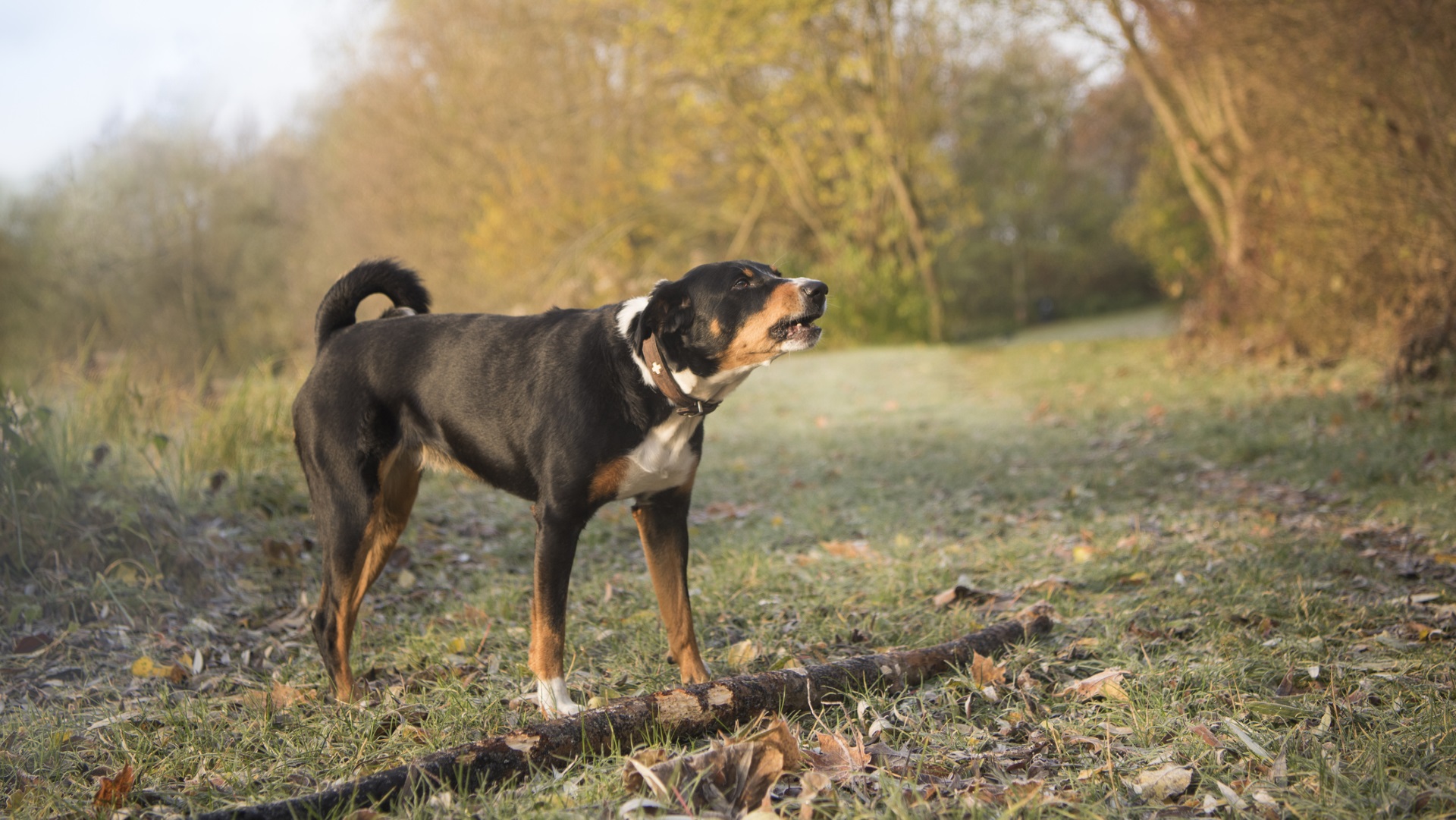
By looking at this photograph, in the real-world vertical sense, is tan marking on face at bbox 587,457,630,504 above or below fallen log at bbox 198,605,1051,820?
above

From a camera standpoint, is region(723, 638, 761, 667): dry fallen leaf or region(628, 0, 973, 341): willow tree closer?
region(723, 638, 761, 667): dry fallen leaf

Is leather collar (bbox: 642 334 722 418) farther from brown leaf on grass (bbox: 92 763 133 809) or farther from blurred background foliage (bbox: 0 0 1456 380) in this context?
blurred background foliage (bbox: 0 0 1456 380)

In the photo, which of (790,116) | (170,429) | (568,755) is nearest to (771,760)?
(568,755)

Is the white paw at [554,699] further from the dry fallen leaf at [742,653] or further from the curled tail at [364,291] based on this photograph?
the curled tail at [364,291]

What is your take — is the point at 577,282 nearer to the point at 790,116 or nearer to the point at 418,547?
the point at 790,116

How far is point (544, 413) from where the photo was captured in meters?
2.98

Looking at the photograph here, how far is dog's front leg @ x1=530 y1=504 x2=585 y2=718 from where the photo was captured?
9.39 ft

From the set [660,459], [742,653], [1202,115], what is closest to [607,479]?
[660,459]

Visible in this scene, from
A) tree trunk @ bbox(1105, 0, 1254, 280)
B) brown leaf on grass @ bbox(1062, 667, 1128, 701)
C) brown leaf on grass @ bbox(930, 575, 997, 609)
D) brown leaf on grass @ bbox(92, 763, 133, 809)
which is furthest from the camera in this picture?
tree trunk @ bbox(1105, 0, 1254, 280)

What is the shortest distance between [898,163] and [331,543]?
13.5 meters

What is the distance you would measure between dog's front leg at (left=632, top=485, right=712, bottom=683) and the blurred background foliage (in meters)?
6.57

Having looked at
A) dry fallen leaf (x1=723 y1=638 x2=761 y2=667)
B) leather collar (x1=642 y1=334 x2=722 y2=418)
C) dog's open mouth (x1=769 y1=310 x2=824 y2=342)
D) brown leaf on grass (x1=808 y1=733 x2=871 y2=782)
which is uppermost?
dog's open mouth (x1=769 y1=310 x2=824 y2=342)

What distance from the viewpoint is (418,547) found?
491 centimetres

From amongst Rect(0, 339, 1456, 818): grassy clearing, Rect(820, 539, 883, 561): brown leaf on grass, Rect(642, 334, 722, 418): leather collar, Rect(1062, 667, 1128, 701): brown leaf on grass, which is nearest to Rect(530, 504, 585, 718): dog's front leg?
Rect(0, 339, 1456, 818): grassy clearing
